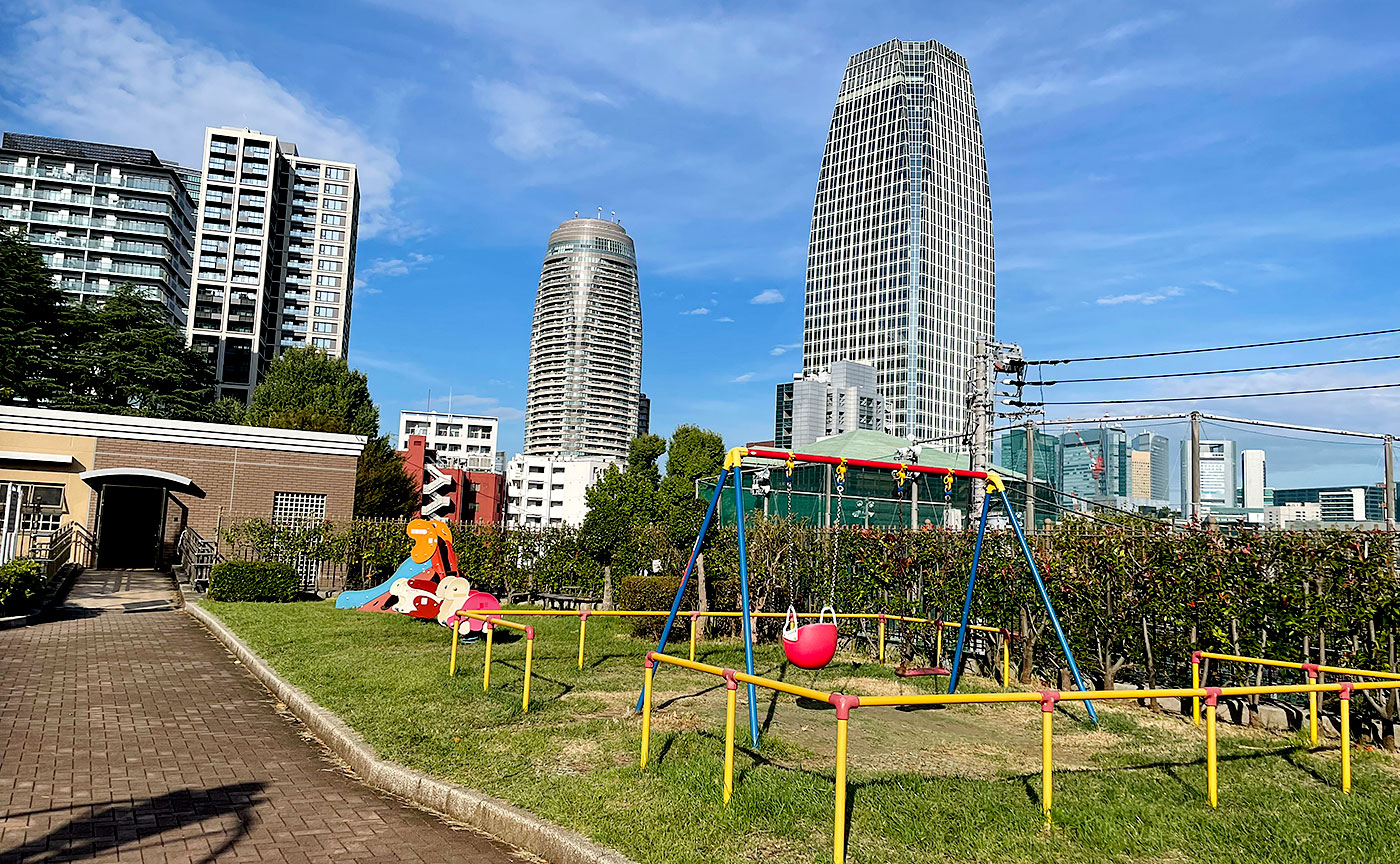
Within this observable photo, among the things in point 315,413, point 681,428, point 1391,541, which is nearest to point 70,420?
point 315,413

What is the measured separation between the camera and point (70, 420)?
26344mm

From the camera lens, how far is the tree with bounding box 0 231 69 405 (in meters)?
48.6

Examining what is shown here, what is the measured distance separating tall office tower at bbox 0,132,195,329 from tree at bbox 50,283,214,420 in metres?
30.1

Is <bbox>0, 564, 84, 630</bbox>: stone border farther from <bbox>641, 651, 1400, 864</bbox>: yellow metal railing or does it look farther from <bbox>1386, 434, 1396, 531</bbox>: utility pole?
<bbox>1386, 434, 1396, 531</bbox>: utility pole

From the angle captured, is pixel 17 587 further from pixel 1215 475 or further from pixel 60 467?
pixel 1215 475

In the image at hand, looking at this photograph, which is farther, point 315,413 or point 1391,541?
point 315,413

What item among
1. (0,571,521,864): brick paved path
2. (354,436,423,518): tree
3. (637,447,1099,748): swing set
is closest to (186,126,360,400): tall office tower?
(354,436,423,518): tree

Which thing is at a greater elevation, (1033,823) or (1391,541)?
(1391,541)

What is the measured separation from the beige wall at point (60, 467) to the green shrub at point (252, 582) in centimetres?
916

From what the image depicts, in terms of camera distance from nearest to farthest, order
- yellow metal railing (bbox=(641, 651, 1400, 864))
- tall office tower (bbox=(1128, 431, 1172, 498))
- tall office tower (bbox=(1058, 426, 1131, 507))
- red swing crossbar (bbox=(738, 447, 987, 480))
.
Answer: yellow metal railing (bbox=(641, 651, 1400, 864)), red swing crossbar (bbox=(738, 447, 987, 480)), tall office tower (bbox=(1128, 431, 1172, 498)), tall office tower (bbox=(1058, 426, 1131, 507))

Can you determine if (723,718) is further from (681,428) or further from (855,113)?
(855,113)

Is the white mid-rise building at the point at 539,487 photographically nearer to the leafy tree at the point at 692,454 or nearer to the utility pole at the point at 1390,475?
the leafy tree at the point at 692,454

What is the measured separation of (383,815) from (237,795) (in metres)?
1.21

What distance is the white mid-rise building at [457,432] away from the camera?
473ft
